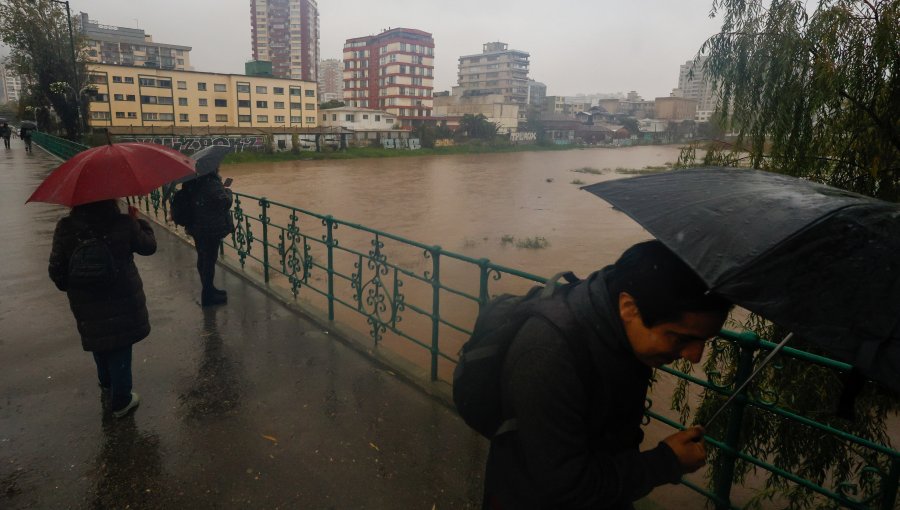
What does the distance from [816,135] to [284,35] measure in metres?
113

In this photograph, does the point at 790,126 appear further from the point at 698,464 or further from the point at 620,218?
the point at 620,218

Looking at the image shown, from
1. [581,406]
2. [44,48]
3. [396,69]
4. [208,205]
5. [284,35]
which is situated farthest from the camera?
[284,35]

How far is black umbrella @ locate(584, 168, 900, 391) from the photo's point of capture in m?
1.14

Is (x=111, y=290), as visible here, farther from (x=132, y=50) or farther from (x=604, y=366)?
(x=132, y=50)

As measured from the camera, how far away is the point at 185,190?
206 inches

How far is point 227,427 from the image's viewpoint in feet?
11.3

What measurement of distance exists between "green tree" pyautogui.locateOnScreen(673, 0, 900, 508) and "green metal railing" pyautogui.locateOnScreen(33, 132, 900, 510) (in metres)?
0.24

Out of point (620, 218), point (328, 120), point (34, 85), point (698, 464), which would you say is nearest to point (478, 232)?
point (620, 218)

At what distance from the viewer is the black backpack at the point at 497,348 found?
132cm

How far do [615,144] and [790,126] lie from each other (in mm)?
90694

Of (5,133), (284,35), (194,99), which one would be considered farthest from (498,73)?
(5,133)

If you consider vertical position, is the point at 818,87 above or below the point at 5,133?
above

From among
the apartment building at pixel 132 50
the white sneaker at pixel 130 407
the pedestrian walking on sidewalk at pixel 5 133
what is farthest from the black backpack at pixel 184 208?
the apartment building at pixel 132 50

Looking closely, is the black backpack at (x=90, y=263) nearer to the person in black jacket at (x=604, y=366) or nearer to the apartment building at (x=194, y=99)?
the person in black jacket at (x=604, y=366)
